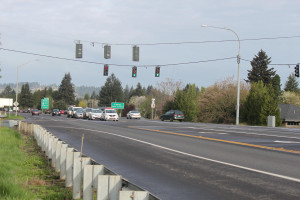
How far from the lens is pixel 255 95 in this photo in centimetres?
5050

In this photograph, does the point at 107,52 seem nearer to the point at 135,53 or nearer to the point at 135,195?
the point at 135,53

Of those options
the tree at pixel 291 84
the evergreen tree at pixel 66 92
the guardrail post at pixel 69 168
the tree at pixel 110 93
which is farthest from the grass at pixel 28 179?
the evergreen tree at pixel 66 92

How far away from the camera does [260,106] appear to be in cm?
4984

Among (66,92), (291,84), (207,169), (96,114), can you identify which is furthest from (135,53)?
(66,92)

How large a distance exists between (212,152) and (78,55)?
2297 cm

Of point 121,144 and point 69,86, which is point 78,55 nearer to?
point 121,144

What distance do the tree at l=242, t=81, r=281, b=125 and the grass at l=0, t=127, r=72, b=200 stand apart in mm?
39254

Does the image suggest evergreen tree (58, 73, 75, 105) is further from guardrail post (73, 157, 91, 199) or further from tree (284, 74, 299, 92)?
guardrail post (73, 157, 91, 199)

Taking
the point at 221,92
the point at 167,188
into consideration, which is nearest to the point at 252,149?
the point at 167,188

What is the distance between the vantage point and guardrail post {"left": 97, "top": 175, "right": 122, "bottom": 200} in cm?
491

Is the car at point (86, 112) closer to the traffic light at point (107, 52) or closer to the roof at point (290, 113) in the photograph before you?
the traffic light at point (107, 52)

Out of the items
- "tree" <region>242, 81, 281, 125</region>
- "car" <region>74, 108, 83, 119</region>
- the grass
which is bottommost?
the grass

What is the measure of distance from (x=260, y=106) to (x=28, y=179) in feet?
144

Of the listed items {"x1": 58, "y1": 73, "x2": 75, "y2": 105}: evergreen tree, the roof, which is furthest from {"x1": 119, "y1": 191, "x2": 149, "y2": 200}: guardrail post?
{"x1": 58, "y1": 73, "x2": 75, "y2": 105}: evergreen tree
